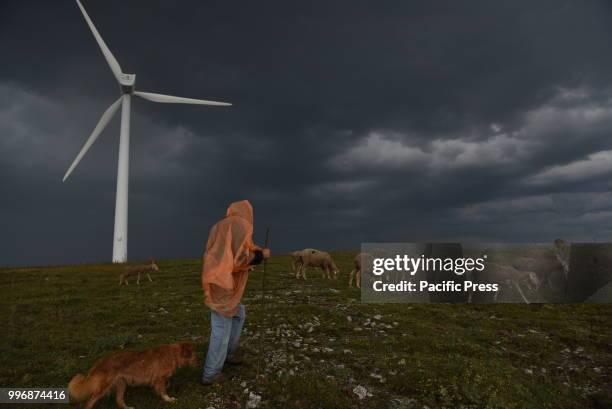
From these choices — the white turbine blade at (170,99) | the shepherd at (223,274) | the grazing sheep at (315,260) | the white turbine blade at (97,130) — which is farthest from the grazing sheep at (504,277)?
the white turbine blade at (97,130)

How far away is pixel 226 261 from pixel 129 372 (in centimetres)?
264

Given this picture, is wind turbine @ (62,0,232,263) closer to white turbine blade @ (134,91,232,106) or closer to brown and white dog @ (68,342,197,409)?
white turbine blade @ (134,91,232,106)

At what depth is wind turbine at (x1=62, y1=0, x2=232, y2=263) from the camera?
1796 inches

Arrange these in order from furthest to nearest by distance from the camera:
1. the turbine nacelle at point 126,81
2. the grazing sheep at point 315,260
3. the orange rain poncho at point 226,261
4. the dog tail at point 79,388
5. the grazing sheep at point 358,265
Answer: the turbine nacelle at point 126,81 → the grazing sheep at point 315,260 → the grazing sheep at point 358,265 → the orange rain poncho at point 226,261 → the dog tail at point 79,388

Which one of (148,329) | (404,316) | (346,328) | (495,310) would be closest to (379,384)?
(346,328)

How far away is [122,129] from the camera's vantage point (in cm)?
4916

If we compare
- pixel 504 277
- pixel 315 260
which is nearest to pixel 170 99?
pixel 315 260

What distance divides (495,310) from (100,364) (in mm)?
16924

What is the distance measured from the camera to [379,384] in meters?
8.83

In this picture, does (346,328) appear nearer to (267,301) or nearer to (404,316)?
(404,316)

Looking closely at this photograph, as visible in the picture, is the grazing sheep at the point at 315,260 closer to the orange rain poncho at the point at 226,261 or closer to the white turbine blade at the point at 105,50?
the orange rain poncho at the point at 226,261

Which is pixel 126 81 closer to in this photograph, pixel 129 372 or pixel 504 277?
pixel 504 277

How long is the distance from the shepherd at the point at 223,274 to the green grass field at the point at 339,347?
83 cm

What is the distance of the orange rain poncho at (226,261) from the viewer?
304 inches
